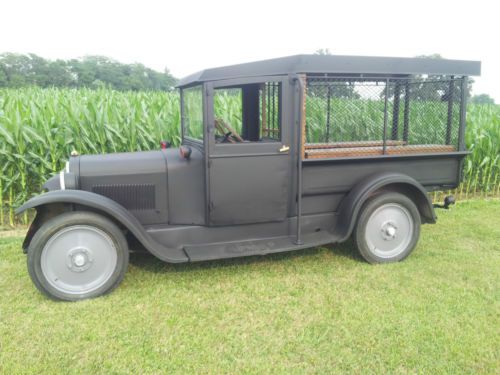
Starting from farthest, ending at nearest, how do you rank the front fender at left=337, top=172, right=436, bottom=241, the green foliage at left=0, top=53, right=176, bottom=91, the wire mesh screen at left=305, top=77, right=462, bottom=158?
1. the green foliage at left=0, top=53, right=176, bottom=91
2. the wire mesh screen at left=305, top=77, right=462, bottom=158
3. the front fender at left=337, top=172, right=436, bottom=241

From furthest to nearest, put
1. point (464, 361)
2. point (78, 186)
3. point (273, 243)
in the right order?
point (273, 243) → point (78, 186) → point (464, 361)

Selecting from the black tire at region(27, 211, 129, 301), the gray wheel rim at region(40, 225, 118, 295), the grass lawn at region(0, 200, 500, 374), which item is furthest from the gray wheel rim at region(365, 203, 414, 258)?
the gray wheel rim at region(40, 225, 118, 295)

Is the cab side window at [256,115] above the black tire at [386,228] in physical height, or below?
above

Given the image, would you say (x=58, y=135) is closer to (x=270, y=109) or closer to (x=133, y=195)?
(x=133, y=195)

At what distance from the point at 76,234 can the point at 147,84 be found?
43.9 metres

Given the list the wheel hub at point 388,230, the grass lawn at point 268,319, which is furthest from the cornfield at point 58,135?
the wheel hub at point 388,230

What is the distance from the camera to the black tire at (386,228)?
445 cm

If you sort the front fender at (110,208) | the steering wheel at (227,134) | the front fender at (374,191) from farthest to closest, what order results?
the front fender at (374,191), the steering wheel at (227,134), the front fender at (110,208)

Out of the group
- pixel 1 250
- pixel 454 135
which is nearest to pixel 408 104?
pixel 454 135

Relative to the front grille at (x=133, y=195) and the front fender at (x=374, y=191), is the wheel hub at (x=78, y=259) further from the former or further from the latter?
the front fender at (x=374, y=191)

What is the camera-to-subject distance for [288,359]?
2883 millimetres

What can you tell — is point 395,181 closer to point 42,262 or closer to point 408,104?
point 408,104

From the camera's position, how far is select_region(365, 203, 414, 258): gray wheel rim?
4.54 meters

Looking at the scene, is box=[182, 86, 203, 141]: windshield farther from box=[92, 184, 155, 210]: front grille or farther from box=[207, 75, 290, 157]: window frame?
box=[92, 184, 155, 210]: front grille
